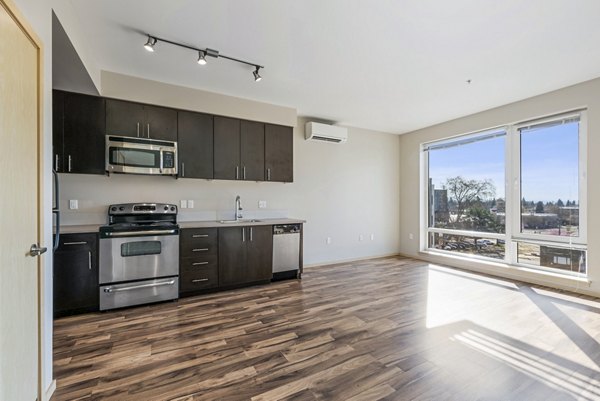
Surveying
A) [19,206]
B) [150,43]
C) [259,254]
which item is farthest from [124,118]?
[259,254]

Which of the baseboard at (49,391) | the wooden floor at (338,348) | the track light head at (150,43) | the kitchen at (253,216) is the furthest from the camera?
the track light head at (150,43)

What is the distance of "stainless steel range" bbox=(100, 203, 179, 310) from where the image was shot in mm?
2938

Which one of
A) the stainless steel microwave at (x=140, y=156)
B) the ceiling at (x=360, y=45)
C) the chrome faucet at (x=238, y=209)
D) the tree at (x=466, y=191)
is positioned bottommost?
the chrome faucet at (x=238, y=209)

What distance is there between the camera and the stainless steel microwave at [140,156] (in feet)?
10.4

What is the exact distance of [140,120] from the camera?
3.36 metres

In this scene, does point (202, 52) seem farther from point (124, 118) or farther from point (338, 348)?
→ point (338, 348)

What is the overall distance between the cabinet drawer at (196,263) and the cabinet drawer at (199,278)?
25 millimetres

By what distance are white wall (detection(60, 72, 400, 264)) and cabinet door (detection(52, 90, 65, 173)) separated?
332mm

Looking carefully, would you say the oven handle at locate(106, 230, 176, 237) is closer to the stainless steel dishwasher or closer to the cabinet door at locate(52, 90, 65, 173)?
the cabinet door at locate(52, 90, 65, 173)

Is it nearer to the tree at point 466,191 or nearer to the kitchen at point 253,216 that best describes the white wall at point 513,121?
the kitchen at point 253,216

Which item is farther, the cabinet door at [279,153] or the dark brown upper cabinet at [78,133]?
the cabinet door at [279,153]

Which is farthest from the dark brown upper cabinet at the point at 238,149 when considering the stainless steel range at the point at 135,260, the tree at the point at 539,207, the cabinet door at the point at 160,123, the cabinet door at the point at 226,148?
the tree at the point at 539,207

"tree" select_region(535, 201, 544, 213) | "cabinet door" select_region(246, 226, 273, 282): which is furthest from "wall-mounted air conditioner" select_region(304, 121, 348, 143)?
"tree" select_region(535, 201, 544, 213)

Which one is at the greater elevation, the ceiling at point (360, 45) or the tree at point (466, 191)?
the ceiling at point (360, 45)
